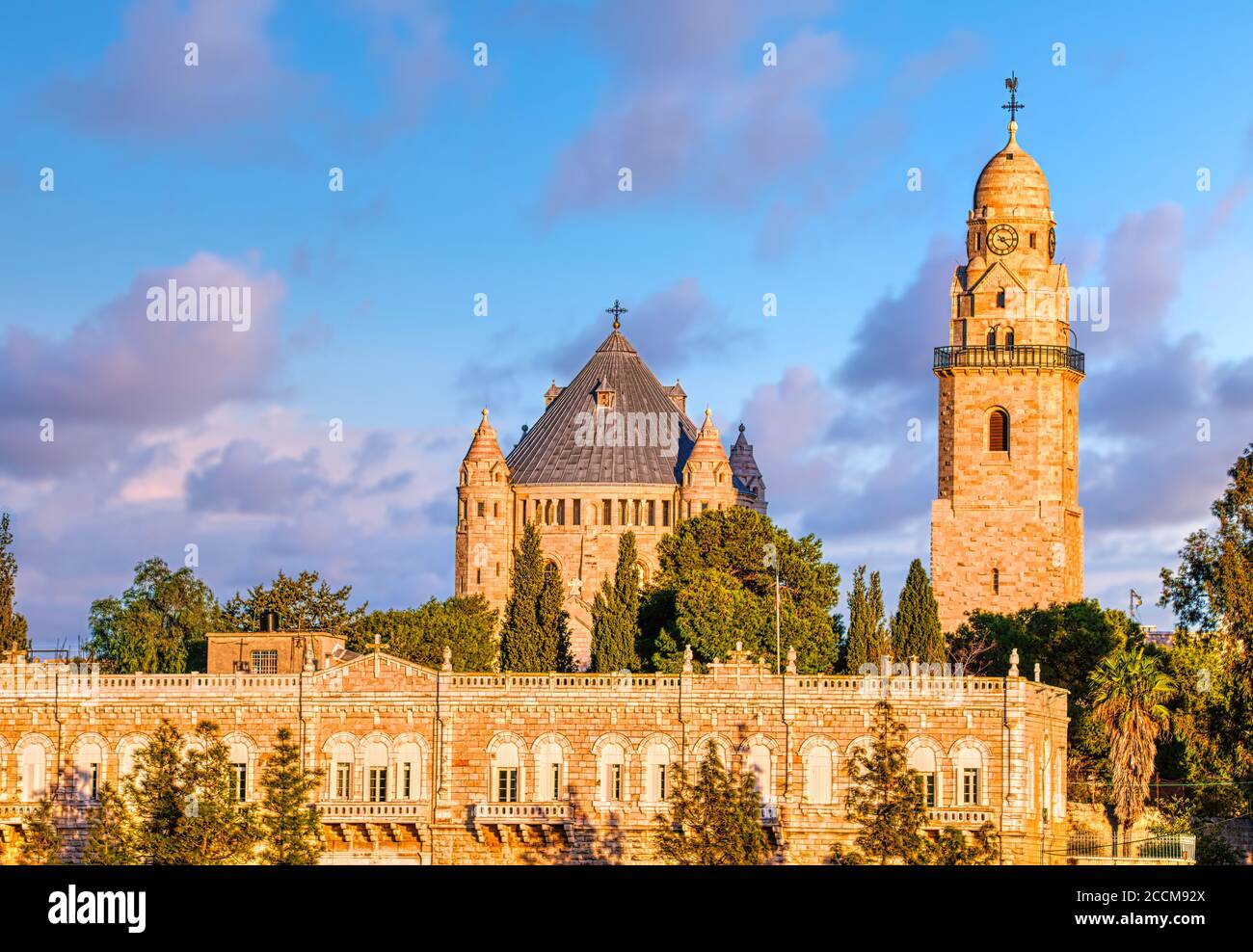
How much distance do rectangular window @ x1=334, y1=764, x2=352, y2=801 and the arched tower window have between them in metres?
50.4

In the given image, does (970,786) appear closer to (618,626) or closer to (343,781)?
(343,781)

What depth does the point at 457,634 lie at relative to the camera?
153 meters

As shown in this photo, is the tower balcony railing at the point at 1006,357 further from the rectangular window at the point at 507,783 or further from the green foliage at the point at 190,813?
the green foliage at the point at 190,813

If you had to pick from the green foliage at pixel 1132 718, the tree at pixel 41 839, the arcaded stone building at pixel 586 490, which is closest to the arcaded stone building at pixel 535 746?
the tree at pixel 41 839

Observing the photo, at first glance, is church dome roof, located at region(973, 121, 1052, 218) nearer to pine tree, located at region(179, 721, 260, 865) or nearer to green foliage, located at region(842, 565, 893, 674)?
green foliage, located at region(842, 565, 893, 674)

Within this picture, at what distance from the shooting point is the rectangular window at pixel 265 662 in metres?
115

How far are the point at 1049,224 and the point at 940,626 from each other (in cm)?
2372

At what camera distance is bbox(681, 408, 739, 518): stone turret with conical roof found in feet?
608

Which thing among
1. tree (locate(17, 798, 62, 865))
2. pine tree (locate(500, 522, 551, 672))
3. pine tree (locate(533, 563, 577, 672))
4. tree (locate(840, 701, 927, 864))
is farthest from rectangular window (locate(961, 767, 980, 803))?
pine tree (locate(533, 563, 577, 672))

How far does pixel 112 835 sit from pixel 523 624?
153 ft

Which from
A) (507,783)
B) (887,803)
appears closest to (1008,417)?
(507,783)

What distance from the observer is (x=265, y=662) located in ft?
380
